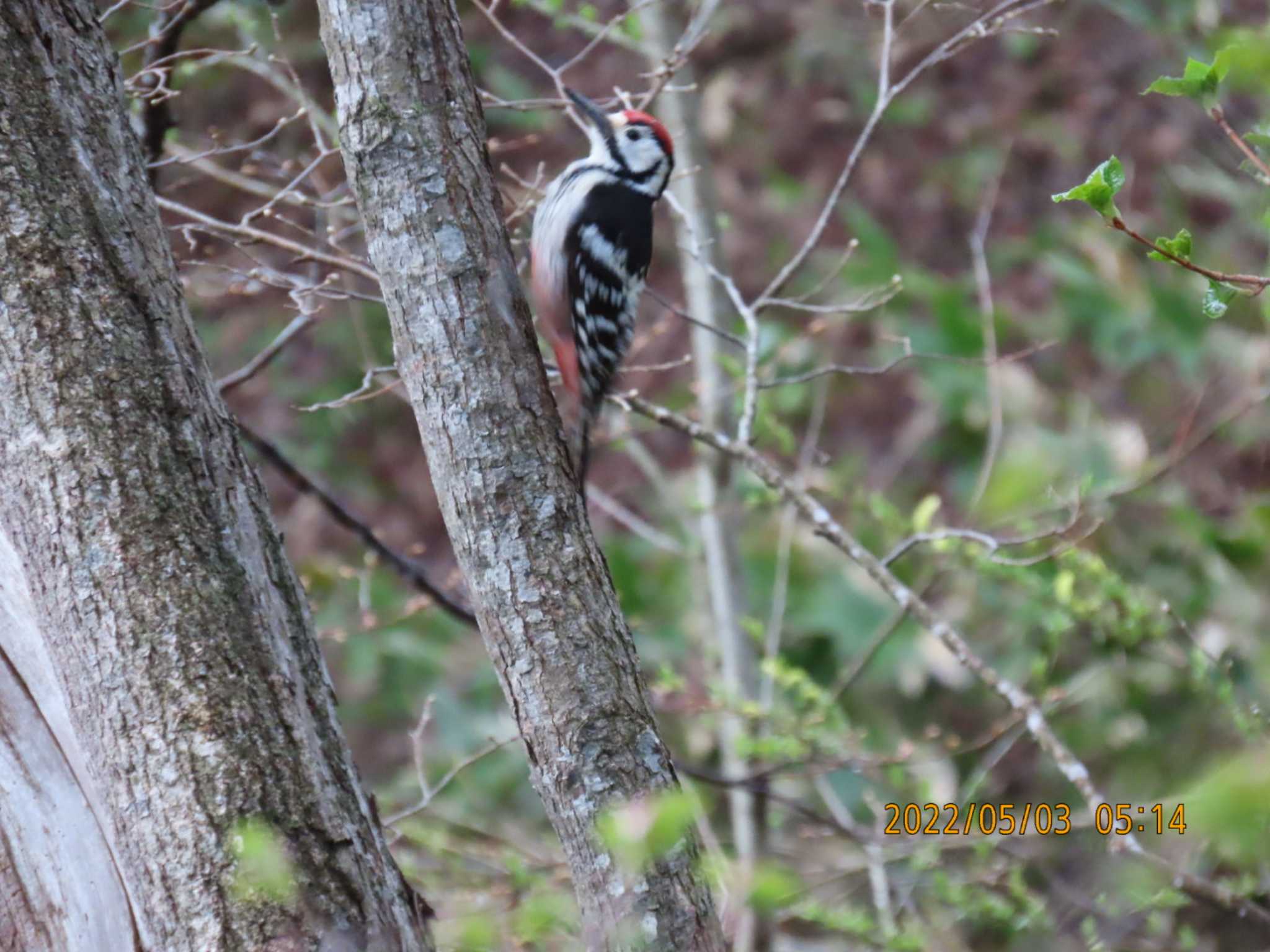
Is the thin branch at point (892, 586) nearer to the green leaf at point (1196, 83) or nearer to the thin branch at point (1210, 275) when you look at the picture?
the thin branch at point (1210, 275)

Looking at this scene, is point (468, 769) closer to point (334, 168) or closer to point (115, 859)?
point (334, 168)

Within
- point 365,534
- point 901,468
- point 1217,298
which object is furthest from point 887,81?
point 901,468

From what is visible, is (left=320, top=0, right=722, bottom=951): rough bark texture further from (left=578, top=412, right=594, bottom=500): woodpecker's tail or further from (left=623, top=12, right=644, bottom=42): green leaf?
(left=623, top=12, right=644, bottom=42): green leaf

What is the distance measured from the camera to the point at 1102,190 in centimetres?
132

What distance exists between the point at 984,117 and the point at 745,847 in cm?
538

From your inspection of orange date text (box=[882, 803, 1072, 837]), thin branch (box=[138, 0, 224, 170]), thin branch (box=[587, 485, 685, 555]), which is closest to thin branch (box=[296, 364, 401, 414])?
thin branch (box=[138, 0, 224, 170])

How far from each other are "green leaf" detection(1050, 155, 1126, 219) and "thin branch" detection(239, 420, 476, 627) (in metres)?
1.83

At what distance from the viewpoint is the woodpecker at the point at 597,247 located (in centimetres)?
250

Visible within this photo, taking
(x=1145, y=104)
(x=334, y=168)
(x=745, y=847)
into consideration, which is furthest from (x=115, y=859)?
(x=1145, y=104)

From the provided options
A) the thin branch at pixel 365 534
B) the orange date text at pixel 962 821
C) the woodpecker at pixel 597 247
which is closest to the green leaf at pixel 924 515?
the orange date text at pixel 962 821

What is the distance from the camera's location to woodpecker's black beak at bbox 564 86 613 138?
9.04 feet

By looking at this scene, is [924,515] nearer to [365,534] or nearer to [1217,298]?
[365,534]

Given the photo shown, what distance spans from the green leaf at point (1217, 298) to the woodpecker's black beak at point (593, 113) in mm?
1662

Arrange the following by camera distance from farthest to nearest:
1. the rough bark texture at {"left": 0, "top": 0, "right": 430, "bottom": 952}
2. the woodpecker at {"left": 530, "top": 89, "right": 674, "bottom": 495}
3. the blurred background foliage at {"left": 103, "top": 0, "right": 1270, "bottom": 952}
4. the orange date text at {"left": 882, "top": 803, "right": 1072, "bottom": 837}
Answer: the orange date text at {"left": 882, "top": 803, "right": 1072, "bottom": 837} < the blurred background foliage at {"left": 103, "top": 0, "right": 1270, "bottom": 952} < the woodpecker at {"left": 530, "top": 89, "right": 674, "bottom": 495} < the rough bark texture at {"left": 0, "top": 0, "right": 430, "bottom": 952}
